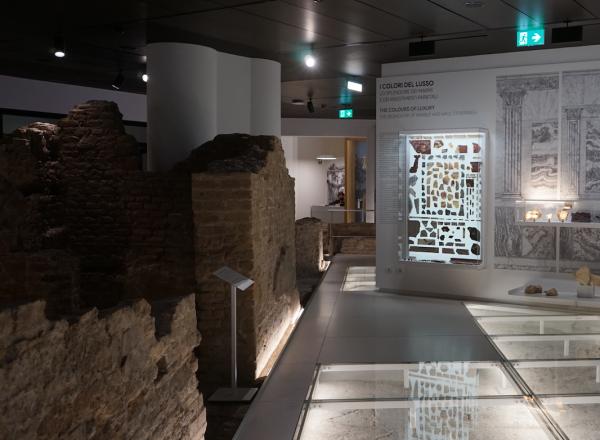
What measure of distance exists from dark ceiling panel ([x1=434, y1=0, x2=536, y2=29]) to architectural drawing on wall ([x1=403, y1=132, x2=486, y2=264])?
5.49ft

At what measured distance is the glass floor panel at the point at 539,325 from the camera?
7.43m

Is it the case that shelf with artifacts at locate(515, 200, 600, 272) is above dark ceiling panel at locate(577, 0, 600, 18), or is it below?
below

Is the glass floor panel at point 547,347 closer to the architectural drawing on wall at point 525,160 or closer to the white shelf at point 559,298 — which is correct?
the white shelf at point 559,298

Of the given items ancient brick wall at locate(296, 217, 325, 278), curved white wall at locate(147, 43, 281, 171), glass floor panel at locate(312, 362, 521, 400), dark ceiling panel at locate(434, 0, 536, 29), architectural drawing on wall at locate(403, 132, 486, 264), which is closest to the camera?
glass floor panel at locate(312, 362, 521, 400)

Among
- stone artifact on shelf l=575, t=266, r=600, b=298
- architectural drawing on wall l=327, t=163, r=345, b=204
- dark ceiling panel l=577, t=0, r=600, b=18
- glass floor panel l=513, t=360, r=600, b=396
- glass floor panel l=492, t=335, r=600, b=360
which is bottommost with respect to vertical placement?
glass floor panel l=492, t=335, r=600, b=360

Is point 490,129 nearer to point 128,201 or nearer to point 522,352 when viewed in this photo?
point 522,352

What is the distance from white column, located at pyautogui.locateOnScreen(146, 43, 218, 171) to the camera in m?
8.85

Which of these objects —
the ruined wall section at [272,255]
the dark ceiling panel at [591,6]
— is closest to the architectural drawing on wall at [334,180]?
the ruined wall section at [272,255]

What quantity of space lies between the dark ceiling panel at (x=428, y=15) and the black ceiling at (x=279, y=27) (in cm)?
1

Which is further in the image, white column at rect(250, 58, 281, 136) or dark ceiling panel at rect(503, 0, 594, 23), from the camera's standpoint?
white column at rect(250, 58, 281, 136)

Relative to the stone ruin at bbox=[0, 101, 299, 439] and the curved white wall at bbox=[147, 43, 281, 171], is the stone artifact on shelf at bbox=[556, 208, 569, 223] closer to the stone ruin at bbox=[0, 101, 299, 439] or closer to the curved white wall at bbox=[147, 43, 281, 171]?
the stone ruin at bbox=[0, 101, 299, 439]

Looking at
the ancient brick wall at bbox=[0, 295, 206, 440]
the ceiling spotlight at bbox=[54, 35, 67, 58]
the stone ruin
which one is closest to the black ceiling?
the ceiling spotlight at bbox=[54, 35, 67, 58]

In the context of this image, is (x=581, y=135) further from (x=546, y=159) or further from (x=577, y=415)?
(x=577, y=415)

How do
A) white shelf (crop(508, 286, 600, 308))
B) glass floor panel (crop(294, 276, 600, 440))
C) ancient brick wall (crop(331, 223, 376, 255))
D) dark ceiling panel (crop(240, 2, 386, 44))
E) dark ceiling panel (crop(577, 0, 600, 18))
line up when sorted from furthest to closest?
ancient brick wall (crop(331, 223, 376, 255))
white shelf (crop(508, 286, 600, 308))
dark ceiling panel (crop(240, 2, 386, 44))
dark ceiling panel (crop(577, 0, 600, 18))
glass floor panel (crop(294, 276, 600, 440))
